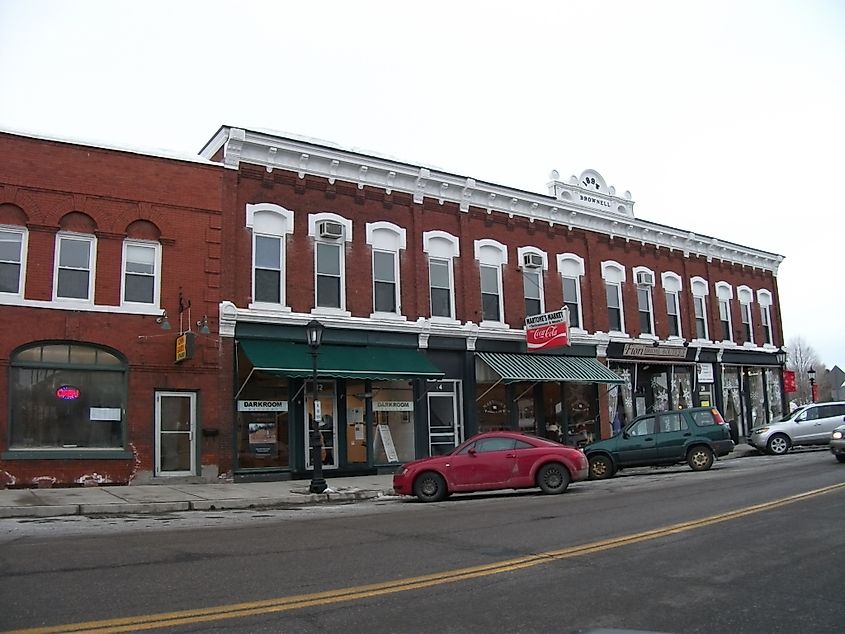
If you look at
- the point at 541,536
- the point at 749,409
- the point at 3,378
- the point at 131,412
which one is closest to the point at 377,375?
the point at 131,412

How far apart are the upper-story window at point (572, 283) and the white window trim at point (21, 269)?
17052 millimetres

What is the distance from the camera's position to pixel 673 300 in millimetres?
31922

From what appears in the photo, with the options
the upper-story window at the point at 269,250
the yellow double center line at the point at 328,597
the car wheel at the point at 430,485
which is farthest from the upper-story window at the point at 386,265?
the yellow double center line at the point at 328,597

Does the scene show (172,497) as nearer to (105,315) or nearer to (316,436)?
(316,436)

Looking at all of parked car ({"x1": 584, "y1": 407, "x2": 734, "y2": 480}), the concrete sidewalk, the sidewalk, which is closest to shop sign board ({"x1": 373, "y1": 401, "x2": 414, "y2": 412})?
the sidewalk

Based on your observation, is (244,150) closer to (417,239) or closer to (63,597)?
(417,239)

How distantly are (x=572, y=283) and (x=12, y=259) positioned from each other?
1816 cm

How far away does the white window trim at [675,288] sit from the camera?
103 feet

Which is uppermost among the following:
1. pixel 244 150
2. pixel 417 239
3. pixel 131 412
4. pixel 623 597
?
pixel 244 150

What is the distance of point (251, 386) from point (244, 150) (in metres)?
6.31

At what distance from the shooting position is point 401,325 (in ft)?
73.2

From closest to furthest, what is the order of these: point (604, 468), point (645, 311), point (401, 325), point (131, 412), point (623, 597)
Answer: point (623, 597) → point (131, 412) → point (604, 468) → point (401, 325) → point (645, 311)

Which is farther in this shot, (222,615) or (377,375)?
(377,375)

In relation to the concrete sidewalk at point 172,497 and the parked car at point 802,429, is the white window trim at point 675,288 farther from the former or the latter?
the concrete sidewalk at point 172,497
